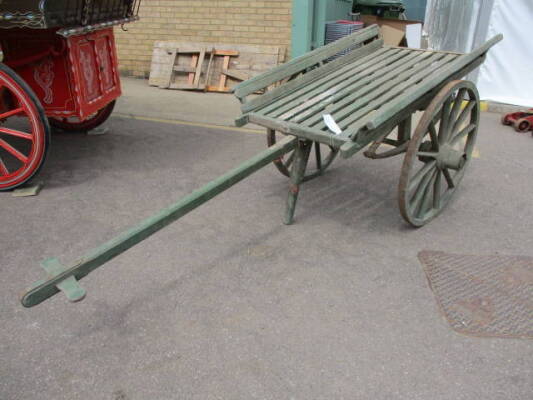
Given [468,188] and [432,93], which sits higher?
[432,93]

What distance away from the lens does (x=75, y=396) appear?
82.6 inches

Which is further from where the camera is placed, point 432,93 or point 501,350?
point 432,93

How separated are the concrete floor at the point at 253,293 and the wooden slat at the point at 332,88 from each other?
0.92 meters

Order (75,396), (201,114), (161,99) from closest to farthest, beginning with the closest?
1. (75,396)
2. (201,114)
3. (161,99)

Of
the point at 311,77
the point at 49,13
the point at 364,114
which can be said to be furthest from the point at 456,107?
the point at 49,13

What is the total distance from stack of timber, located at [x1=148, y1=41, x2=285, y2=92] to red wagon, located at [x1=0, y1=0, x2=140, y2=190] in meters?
2.94

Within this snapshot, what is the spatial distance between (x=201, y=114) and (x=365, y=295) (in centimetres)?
437

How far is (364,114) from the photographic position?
2.96 m

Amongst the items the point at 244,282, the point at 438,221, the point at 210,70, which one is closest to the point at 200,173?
the point at 244,282

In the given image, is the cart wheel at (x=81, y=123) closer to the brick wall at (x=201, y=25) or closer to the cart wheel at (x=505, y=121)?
the brick wall at (x=201, y=25)

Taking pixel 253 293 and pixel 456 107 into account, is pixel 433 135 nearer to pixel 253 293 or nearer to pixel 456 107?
pixel 456 107

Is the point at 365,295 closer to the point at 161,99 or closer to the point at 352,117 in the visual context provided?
the point at 352,117

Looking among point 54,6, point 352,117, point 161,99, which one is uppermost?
point 54,6

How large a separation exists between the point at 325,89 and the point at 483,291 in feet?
5.82
